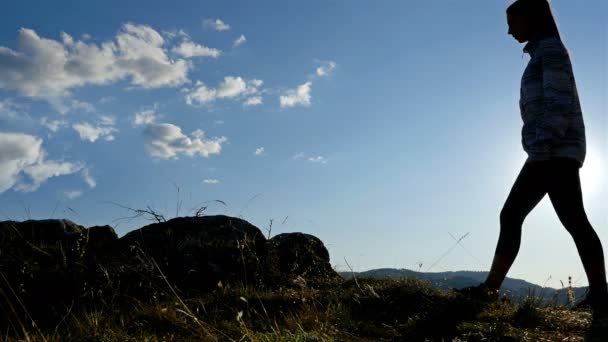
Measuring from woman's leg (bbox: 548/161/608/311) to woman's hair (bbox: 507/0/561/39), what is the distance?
4.27 feet

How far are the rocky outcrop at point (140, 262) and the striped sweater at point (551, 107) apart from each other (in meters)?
2.85

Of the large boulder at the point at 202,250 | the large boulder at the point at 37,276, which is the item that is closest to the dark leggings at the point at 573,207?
the large boulder at the point at 202,250

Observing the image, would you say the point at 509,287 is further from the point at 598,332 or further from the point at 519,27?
the point at 519,27

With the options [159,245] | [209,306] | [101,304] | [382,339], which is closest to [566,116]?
[382,339]

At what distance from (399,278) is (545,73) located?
2.93 meters

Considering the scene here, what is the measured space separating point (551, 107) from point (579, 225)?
3.35ft

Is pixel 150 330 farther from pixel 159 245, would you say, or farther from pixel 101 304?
pixel 159 245

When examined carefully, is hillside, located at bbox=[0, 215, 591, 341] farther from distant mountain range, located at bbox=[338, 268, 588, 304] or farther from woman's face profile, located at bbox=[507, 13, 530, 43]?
woman's face profile, located at bbox=[507, 13, 530, 43]

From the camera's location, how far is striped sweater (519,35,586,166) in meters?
4.54

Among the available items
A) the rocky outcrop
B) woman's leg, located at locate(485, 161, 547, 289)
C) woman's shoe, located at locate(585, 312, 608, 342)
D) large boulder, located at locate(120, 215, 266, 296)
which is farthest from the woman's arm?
large boulder, located at locate(120, 215, 266, 296)

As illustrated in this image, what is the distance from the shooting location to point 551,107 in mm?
4559

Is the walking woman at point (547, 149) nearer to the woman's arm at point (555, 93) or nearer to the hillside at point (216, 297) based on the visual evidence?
the woman's arm at point (555, 93)

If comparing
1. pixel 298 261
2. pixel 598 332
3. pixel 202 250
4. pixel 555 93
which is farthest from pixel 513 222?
pixel 202 250

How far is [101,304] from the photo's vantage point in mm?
5270
